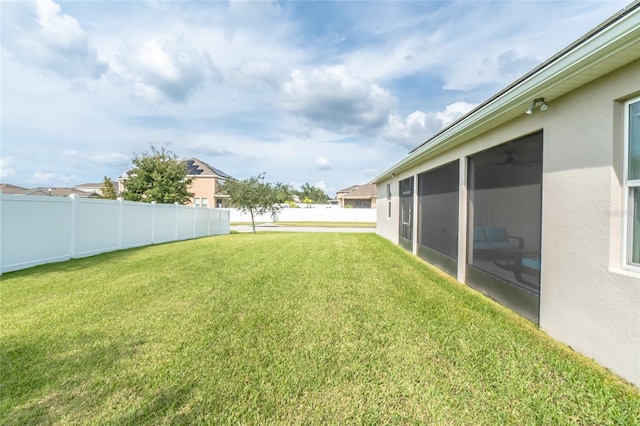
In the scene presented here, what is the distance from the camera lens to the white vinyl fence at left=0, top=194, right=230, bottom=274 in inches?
262

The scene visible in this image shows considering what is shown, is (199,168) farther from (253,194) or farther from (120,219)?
(120,219)

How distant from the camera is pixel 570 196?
3.30m

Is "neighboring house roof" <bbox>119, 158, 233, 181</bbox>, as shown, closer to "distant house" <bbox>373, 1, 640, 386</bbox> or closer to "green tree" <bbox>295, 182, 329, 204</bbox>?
"distant house" <bbox>373, 1, 640, 386</bbox>

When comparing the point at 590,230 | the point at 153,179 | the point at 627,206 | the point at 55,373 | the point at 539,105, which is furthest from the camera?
the point at 153,179

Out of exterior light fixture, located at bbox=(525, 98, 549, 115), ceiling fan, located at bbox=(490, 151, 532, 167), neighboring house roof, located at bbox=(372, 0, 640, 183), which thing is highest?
neighboring house roof, located at bbox=(372, 0, 640, 183)

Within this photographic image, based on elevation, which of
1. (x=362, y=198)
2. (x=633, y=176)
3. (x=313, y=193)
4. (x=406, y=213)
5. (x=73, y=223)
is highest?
(x=313, y=193)

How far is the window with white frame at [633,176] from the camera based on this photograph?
8.68 feet

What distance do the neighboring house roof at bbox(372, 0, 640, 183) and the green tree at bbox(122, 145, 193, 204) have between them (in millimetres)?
21647

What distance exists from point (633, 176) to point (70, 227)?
37.7 feet

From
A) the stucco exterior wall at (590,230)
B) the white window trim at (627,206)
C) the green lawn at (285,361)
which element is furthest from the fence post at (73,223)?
the white window trim at (627,206)

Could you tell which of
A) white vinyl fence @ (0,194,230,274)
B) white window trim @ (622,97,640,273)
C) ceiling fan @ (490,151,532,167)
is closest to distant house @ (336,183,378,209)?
white vinyl fence @ (0,194,230,274)

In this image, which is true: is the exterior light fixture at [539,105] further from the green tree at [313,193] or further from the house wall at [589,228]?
the green tree at [313,193]

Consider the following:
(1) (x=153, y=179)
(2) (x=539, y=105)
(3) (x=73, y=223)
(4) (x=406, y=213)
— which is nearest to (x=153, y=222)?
(3) (x=73, y=223)

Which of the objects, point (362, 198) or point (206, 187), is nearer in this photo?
point (206, 187)
